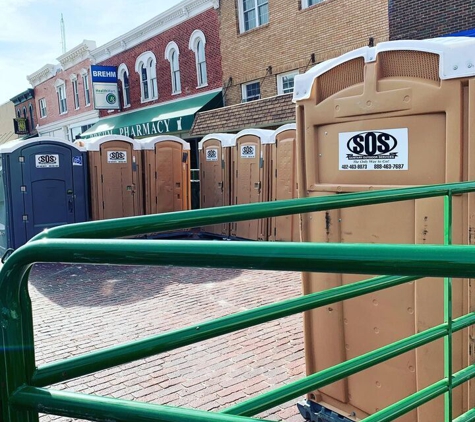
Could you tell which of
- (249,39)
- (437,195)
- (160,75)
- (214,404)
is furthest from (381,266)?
(160,75)

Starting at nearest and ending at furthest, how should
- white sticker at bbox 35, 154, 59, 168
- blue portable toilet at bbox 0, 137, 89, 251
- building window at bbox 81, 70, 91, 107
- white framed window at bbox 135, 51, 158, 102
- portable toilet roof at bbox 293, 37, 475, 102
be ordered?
portable toilet roof at bbox 293, 37, 475, 102, blue portable toilet at bbox 0, 137, 89, 251, white sticker at bbox 35, 154, 59, 168, white framed window at bbox 135, 51, 158, 102, building window at bbox 81, 70, 91, 107

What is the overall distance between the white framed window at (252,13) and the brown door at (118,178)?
7.99m

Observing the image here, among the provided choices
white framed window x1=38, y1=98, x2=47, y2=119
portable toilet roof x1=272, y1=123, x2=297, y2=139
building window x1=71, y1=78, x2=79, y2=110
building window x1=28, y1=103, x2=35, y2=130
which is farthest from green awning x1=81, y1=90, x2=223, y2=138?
building window x1=28, y1=103, x2=35, y2=130

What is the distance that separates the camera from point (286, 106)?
13.4 metres

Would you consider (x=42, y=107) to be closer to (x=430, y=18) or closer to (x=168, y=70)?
(x=168, y=70)

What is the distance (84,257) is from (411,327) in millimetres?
2205

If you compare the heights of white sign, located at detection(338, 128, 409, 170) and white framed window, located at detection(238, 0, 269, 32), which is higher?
white framed window, located at detection(238, 0, 269, 32)

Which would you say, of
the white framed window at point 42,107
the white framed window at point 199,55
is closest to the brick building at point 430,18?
the white framed window at point 199,55

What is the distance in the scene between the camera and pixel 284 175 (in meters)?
9.58

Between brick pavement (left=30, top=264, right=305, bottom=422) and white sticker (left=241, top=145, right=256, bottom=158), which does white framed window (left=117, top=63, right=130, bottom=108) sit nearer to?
white sticker (left=241, top=145, right=256, bottom=158)

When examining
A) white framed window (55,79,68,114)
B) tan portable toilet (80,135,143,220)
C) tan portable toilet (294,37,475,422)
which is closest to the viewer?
tan portable toilet (294,37,475,422)

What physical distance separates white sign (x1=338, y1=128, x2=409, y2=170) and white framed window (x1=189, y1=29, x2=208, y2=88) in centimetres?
1683

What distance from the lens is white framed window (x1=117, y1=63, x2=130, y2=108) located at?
80.0ft

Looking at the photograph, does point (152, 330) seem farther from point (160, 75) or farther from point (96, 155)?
point (160, 75)
